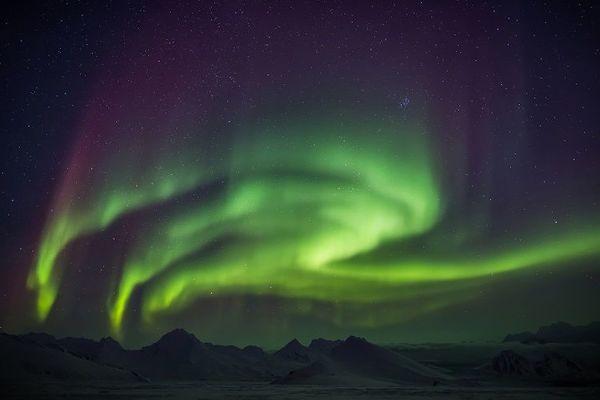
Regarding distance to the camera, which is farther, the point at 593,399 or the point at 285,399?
the point at 593,399

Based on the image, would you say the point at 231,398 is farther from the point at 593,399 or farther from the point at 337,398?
the point at 593,399

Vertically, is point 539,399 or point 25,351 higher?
point 25,351

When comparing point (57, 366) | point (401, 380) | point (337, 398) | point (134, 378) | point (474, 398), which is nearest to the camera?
point (337, 398)

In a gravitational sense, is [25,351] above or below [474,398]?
above

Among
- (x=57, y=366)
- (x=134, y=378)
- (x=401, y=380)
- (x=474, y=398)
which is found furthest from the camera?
(x=401, y=380)

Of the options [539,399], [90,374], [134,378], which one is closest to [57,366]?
[90,374]

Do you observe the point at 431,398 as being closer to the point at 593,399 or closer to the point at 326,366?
the point at 593,399

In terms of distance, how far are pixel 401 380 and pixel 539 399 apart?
9007cm

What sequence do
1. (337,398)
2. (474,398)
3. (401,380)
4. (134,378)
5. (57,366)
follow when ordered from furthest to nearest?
(401,380), (134,378), (57,366), (474,398), (337,398)

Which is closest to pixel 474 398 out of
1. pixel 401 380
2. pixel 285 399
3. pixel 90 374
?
pixel 285 399

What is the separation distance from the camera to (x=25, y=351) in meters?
154

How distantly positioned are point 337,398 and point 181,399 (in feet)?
104

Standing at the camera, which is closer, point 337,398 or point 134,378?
point 337,398

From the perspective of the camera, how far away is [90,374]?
158500 mm
